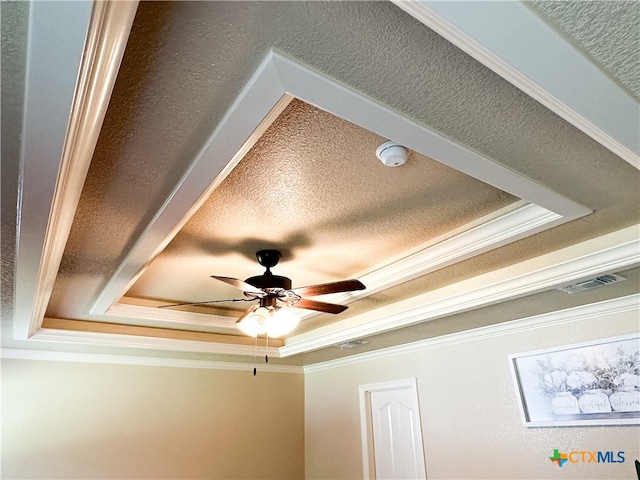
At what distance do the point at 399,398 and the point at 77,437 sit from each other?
2.86 metres

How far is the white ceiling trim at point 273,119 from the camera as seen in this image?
3.71 feet

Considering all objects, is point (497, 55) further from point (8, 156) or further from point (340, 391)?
point (340, 391)

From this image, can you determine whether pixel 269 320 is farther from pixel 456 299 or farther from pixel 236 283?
pixel 456 299

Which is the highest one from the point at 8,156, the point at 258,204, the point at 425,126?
the point at 258,204

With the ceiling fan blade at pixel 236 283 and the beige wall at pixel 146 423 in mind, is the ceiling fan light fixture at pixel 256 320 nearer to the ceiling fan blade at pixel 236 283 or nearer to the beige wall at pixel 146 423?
the ceiling fan blade at pixel 236 283

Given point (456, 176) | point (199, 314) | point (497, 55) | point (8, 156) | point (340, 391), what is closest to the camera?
point (497, 55)

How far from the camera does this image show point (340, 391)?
4.75m

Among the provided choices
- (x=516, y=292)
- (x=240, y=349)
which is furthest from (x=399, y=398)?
(x=516, y=292)

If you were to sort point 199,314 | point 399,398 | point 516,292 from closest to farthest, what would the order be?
point 516,292 < point 199,314 < point 399,398

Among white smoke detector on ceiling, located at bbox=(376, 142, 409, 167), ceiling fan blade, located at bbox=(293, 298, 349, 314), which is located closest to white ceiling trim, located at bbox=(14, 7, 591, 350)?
white smoke detector on ceiling, located at bbox=(376, 142, 409, 167)

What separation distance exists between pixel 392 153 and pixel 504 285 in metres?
1.43

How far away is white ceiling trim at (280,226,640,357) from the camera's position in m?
2.14

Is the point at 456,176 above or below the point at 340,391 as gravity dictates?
above

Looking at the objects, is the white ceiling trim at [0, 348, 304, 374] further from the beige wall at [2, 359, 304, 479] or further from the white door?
the white door
